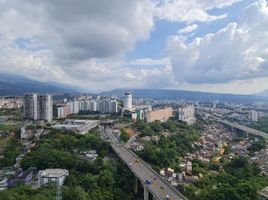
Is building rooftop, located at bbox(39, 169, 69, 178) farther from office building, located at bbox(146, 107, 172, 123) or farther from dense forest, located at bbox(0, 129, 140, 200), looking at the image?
office building, located at bbox(146, 107, 172, 123)

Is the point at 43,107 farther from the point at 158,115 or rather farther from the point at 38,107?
the point at 158,115

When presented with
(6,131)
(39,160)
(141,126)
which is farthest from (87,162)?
(141,126)

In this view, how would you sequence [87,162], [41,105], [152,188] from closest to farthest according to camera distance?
[152,188] → [87,162] → [41,105]

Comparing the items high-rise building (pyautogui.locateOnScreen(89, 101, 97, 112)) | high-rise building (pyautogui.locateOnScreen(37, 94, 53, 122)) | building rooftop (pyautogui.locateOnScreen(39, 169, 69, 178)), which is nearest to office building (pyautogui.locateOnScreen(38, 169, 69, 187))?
building rooftop (pyautogui.locateOnScreen(39, 169, 69, 178))

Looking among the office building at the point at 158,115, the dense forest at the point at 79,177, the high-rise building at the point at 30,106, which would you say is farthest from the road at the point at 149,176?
the office building at the point at 158,115

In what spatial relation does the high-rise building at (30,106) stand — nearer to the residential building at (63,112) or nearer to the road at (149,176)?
the residential building at (63,112)

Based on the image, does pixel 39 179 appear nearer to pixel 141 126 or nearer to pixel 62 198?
pixel 62 198
